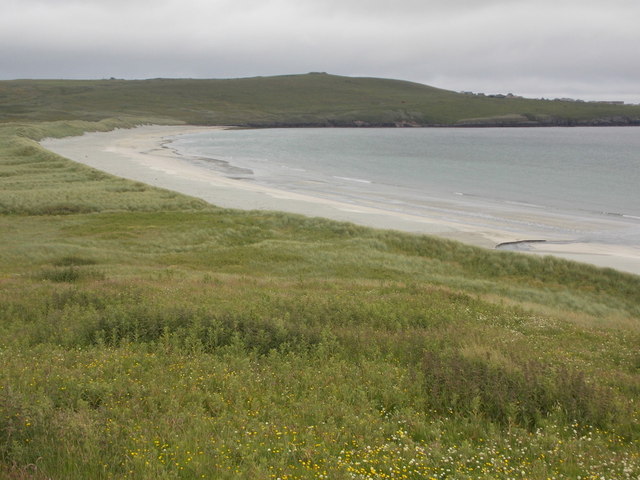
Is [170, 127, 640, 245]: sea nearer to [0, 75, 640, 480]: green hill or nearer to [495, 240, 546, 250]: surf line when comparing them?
[495, 240, 546, 250]: surf line

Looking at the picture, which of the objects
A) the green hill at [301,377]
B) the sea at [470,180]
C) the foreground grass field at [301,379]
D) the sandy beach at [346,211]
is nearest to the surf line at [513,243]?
the sandy beach at [346,211]

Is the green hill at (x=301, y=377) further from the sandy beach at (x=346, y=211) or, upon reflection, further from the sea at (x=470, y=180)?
the sea at (x=470, y=180)

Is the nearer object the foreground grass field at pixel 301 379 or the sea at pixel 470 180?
the foreground grass field at pixel 301 379

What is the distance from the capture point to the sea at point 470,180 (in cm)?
4403

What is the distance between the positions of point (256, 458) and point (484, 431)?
9.59ft

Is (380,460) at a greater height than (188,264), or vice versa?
(380,460)

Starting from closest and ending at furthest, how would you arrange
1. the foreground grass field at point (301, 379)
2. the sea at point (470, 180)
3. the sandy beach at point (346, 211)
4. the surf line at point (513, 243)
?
Result: the foreground grass field at point (301, 379) < the sandy beach at point (346, 211) < the surf line at point (513, 243) < the sea at point (470, 180)

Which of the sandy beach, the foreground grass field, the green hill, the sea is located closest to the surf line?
the sandy beach

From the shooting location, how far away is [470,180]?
68562mm

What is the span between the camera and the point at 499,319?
13906mm

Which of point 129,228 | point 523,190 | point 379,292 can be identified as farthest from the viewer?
point 523,190

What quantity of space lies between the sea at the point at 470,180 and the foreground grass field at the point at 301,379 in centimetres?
2397

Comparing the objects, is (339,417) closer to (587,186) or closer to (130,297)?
(130,297)

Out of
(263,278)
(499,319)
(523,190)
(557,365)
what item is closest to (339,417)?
(557,365)
